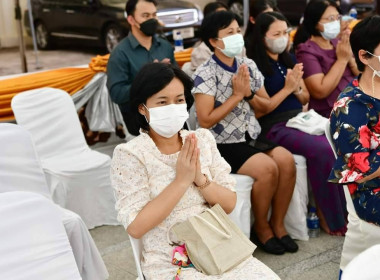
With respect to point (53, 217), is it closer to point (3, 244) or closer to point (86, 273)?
point (3, 244)

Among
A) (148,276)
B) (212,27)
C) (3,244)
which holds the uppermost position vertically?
(212,27)

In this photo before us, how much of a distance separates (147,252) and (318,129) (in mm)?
1829

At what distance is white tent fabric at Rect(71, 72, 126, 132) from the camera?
192 inches

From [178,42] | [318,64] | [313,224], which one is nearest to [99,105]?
[178,42]

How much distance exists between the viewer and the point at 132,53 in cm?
425

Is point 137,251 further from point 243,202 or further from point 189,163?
point 243,202

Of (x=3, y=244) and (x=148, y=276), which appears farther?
(x=148, y=276)

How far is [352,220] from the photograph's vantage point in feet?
8.93

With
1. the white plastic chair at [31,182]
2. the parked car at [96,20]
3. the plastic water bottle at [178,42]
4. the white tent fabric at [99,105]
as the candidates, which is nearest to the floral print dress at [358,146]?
the white plastic chair at [31,182]

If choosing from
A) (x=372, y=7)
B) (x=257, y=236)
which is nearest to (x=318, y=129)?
(x=257, y=236)

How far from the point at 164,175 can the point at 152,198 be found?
0.10 meters

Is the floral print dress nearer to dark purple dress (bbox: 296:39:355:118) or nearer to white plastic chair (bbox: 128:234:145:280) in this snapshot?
white plastic chair (bbox: 128:234:145:280)

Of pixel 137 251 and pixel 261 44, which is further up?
pixel 261 44

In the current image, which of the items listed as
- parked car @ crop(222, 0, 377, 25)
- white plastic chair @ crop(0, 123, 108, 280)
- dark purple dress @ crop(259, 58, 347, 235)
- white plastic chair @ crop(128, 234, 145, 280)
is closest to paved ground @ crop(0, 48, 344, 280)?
dark purple dress @ crop(259, 58, 347, 235)
